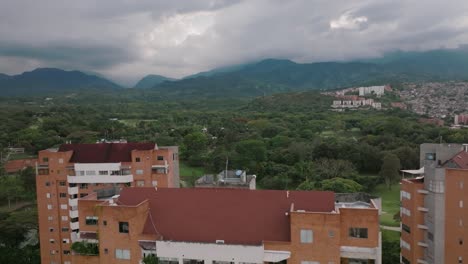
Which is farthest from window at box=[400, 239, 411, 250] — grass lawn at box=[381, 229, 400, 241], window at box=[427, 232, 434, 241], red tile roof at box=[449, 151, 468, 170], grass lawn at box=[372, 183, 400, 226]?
grass lawn at box=[372, 183, 400, 226]

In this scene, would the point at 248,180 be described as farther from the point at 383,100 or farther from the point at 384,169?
the point at 383,100

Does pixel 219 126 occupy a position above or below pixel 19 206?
above

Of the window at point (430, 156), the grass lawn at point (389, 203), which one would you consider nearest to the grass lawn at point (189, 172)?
the grass lawn at point (389, 203)

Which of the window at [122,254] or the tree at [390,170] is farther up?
the window at [122,254]

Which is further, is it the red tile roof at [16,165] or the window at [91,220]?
the red tile roof at [16,165]

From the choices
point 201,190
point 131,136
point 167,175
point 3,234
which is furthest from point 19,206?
point 201,190

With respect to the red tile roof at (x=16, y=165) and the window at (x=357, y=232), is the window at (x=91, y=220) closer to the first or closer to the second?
the window at (x=357, y=232)

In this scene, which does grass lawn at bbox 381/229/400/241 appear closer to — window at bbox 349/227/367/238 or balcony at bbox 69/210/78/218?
window at bbox 349/227/367/238

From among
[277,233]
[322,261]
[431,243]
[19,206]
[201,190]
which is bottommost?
[19,206]
